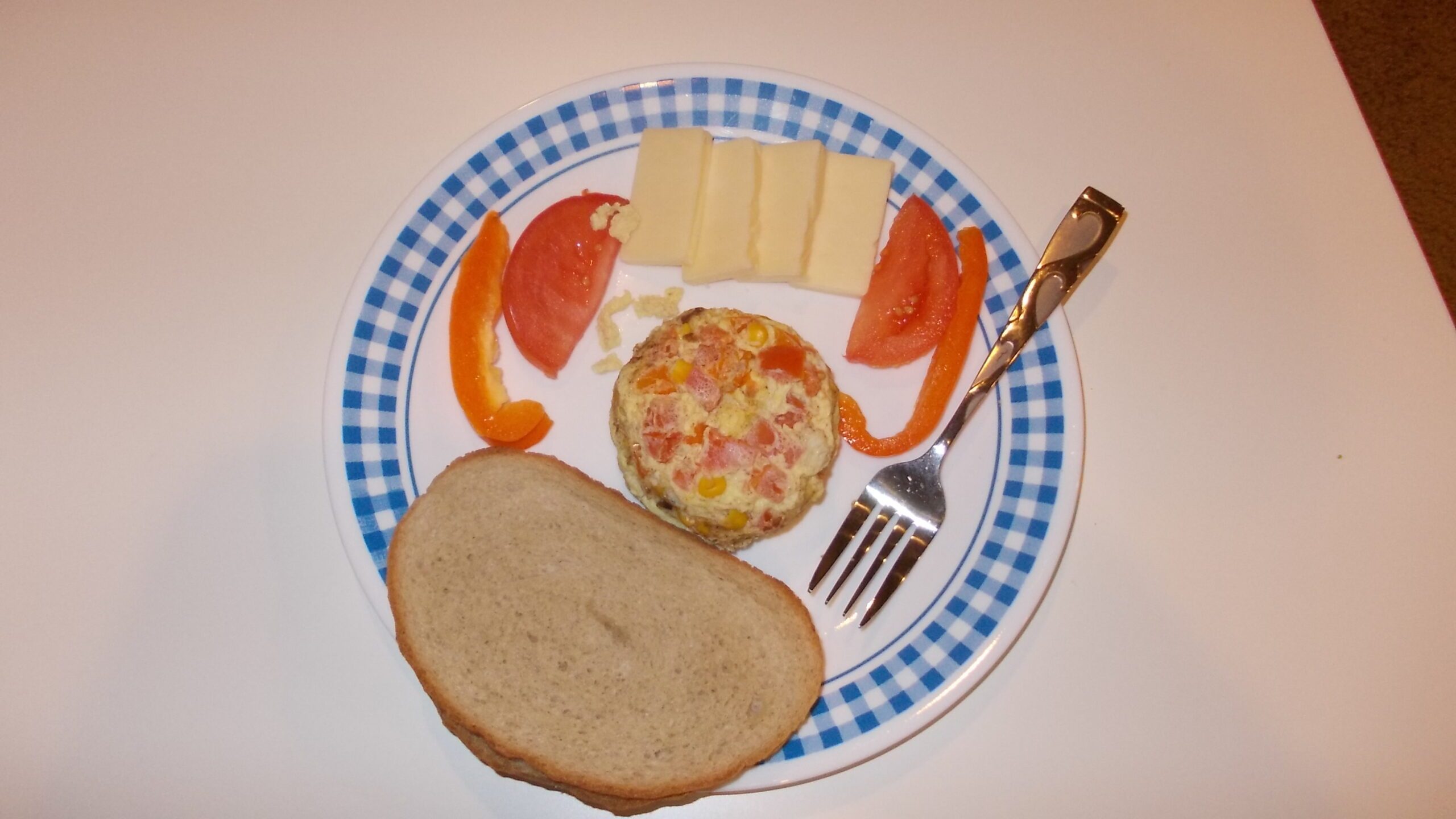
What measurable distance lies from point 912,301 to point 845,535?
88 centimetres

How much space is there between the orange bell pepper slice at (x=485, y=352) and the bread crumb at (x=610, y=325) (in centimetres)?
33

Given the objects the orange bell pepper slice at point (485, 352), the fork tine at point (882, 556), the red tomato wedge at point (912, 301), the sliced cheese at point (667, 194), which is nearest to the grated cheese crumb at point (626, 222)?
the sliced cheese at point (667, 194)

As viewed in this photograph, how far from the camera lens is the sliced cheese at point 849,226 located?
2.85 meters

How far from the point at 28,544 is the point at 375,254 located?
1.63 metres

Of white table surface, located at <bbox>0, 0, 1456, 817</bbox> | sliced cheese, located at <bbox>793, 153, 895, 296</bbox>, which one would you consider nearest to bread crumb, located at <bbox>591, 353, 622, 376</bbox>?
sliced cheese, located at <bbox>793, 153, 895, 296</bbox>

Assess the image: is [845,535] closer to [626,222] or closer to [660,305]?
[660,305]

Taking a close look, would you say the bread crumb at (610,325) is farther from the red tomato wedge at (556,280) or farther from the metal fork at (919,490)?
the metal fork at (919,490)

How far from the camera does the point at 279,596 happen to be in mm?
2732

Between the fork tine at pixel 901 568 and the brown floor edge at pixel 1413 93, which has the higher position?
the brown floor edge at pixel 1413 93

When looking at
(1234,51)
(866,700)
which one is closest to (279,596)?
(866,700)

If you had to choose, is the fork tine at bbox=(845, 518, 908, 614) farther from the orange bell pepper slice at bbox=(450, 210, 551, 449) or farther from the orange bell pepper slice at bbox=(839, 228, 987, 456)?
the orange bell pepper slice at bbox=(450, 210, 551, 449)

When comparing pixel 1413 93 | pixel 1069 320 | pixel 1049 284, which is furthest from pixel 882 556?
pixel 1413 93

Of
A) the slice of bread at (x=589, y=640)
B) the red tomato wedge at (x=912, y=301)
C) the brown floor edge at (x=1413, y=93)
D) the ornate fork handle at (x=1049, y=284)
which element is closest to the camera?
the slice of bread at (x=589, y=640)

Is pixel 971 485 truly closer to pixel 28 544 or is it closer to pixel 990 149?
pixel 990 149
